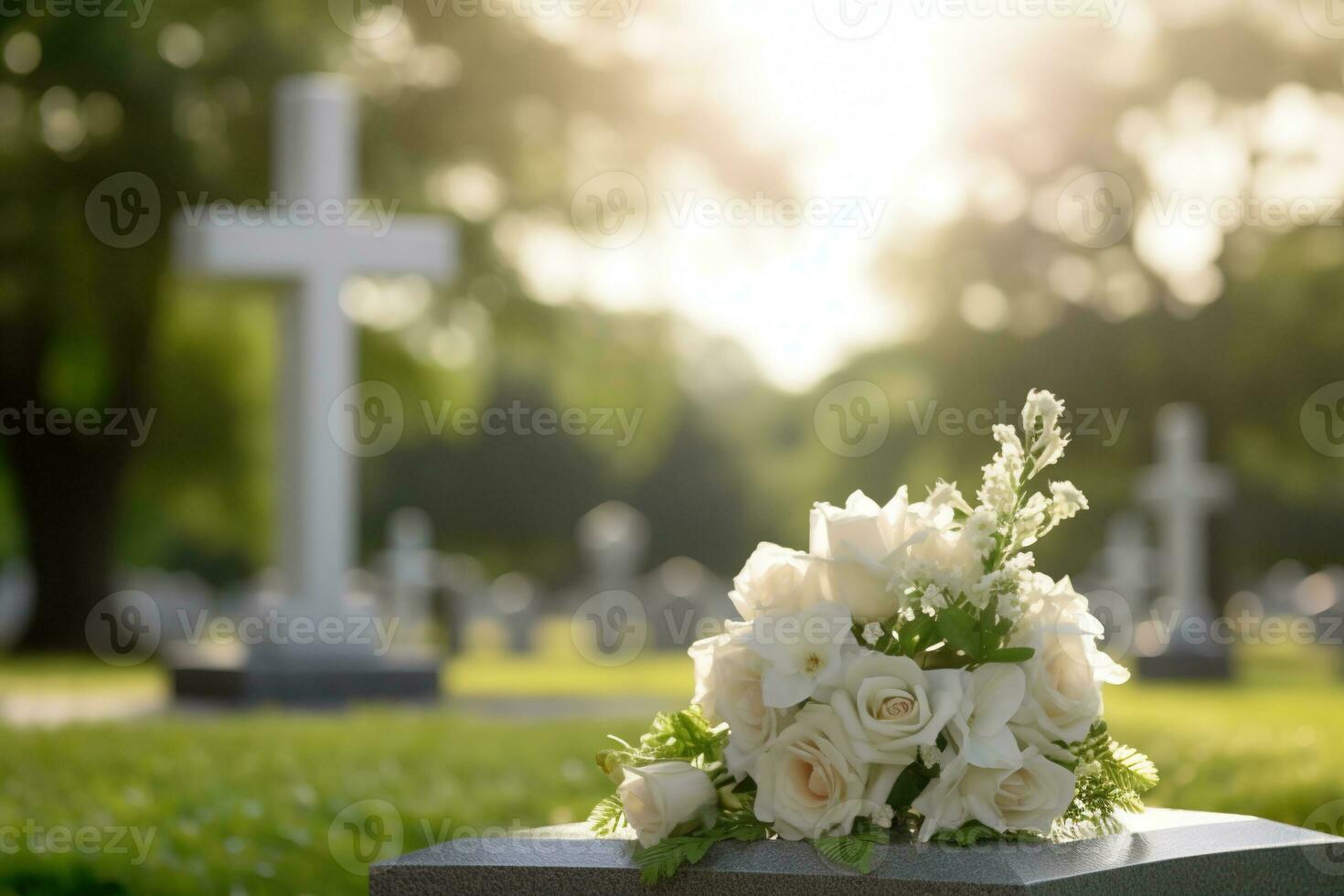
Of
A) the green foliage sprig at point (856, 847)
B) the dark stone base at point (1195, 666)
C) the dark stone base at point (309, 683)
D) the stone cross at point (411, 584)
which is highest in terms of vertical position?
the green foliage sprig at point (856, 847)

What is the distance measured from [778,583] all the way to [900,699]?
0.35 m

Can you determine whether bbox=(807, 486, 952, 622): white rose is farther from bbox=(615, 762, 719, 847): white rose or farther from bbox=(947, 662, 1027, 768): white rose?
bbox=(615, 762, 719, 847): white rose

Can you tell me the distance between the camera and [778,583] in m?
2.75

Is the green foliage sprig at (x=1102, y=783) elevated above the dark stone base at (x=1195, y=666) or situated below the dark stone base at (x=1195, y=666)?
above

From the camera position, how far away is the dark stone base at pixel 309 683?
937 cm

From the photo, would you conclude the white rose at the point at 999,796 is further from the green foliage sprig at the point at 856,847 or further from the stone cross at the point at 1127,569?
the stone cross at the point at 1127,569

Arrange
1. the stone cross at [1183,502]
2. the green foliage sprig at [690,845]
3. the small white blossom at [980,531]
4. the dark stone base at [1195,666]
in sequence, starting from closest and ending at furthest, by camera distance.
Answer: the green foliage sprig at [690,845], the small white blossom at [980,531], the dark stone base at [1195,666], the stone cross at [1183,502]

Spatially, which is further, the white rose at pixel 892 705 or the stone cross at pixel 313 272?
the stone cross at pixel 313 272

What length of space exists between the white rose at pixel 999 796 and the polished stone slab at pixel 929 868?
0.17 ft

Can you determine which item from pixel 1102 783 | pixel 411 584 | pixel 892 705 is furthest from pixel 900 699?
pixel 411 584

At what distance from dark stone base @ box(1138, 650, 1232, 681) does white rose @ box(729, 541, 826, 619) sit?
1464 centimetres

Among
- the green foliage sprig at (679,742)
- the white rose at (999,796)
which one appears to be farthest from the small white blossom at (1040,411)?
the green foliage sprig at (679,742)

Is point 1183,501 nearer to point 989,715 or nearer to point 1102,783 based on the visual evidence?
point 1102,783

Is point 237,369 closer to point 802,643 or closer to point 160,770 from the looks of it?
point 160,770
